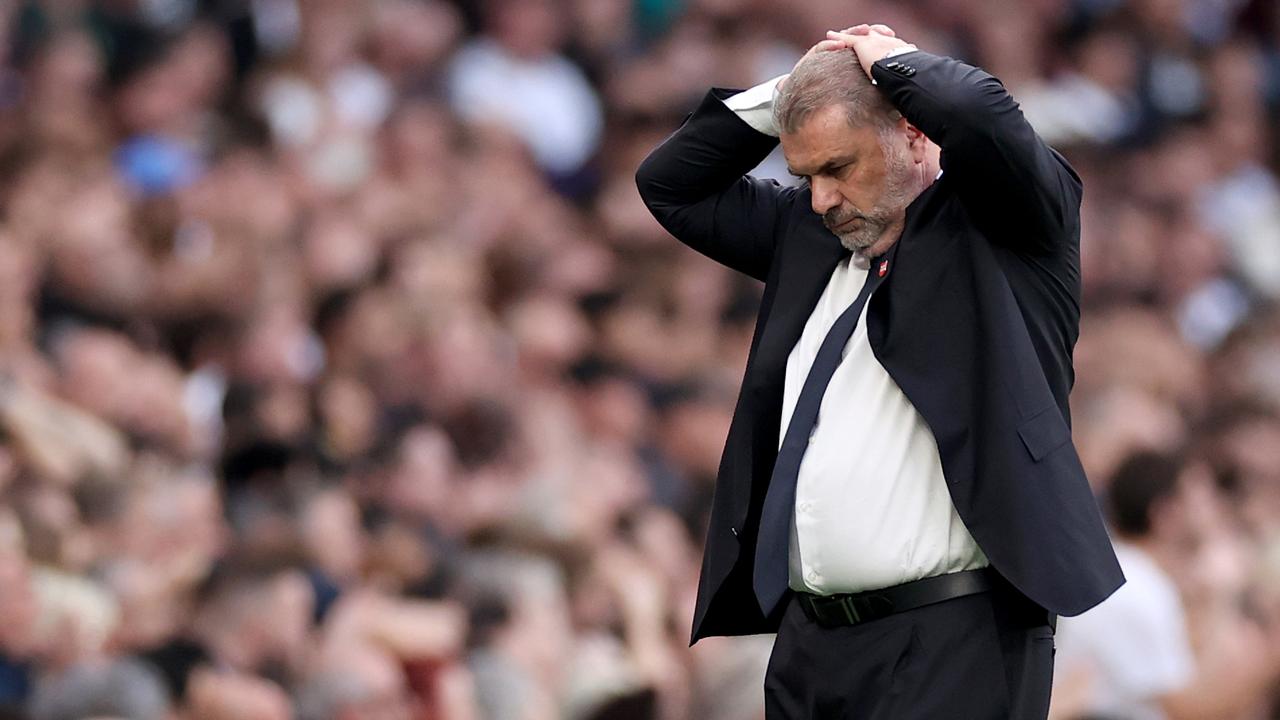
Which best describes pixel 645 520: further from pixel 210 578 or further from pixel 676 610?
pixel 210 578

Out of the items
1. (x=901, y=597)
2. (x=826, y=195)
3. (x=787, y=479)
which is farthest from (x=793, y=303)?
(x=901, y=597)

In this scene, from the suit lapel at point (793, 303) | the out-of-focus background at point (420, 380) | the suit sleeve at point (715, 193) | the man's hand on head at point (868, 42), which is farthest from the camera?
the out-of-focus background at point (420, 380)

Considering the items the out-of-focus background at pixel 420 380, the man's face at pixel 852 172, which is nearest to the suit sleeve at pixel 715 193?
the man's face at pixel 852 172

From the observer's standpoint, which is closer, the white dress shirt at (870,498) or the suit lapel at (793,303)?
the white dress shirt at (870,498)

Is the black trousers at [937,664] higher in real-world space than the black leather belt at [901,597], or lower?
lower

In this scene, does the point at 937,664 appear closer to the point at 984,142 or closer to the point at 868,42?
the point at 984,142

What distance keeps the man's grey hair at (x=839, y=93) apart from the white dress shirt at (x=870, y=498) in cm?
34

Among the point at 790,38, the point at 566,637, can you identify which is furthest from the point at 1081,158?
the point at 566,637

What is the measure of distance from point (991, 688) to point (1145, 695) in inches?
96.7

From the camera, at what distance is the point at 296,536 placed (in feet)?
19.5

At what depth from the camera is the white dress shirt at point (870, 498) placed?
3502 mm

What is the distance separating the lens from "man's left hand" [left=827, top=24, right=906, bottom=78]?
3580mm

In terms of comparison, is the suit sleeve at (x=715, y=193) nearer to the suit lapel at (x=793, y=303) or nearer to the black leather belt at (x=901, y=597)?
the suit lapel at (x=793, y=303)

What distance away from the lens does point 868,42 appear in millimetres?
3604
